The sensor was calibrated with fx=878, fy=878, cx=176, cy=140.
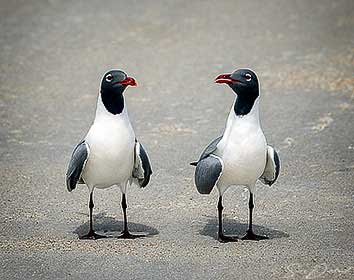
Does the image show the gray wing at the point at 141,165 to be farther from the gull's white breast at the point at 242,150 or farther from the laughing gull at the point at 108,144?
the gull's white breast at the point at 242,150

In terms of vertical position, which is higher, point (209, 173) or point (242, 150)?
point (242, 150)

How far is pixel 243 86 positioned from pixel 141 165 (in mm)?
1002

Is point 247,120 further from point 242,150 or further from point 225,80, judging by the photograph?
point 225,80

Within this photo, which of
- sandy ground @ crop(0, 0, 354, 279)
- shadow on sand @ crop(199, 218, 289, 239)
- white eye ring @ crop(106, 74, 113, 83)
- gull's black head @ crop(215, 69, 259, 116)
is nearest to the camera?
sandy ground @ crop(0, 0, 354, 279)

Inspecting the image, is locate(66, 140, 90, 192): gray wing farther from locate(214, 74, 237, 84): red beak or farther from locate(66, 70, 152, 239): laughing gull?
locate(214, 74, 237, 84): red beak

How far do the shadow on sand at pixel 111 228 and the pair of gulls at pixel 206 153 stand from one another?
0.51 ft

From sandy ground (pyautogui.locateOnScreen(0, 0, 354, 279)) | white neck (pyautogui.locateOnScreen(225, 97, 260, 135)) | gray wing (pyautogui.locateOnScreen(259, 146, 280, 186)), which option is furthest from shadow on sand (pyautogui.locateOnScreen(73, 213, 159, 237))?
white neck (pyautogui.locateOnScreen(225, 97, 260, 135))

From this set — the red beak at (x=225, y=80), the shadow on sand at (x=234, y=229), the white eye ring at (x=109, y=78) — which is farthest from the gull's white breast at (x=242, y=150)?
the white eye ring at (x=109, y=78)

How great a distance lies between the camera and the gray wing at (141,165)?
263 inches

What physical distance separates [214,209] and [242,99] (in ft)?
4.34

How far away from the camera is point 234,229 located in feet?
22.8

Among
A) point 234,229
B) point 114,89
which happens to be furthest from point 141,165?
point 234,229

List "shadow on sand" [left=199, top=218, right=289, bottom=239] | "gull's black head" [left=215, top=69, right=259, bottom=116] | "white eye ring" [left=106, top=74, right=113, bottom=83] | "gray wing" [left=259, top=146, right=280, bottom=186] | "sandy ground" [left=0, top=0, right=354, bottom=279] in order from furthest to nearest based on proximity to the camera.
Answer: "shadow on sand" [left=199, top=218, right=289, bottom=239] < "gray wing" [left=259, top=146, right=280, bottom=186] < "white eye ring" [left=106, top=74, right=113, bottom=83] < "gull's black head" [left=215, top=69, right=259, bottom=116] < "sandy ground" [left=0, top=0, right=354, bottom=279]

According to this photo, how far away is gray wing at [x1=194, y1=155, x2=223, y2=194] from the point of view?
643 cm
